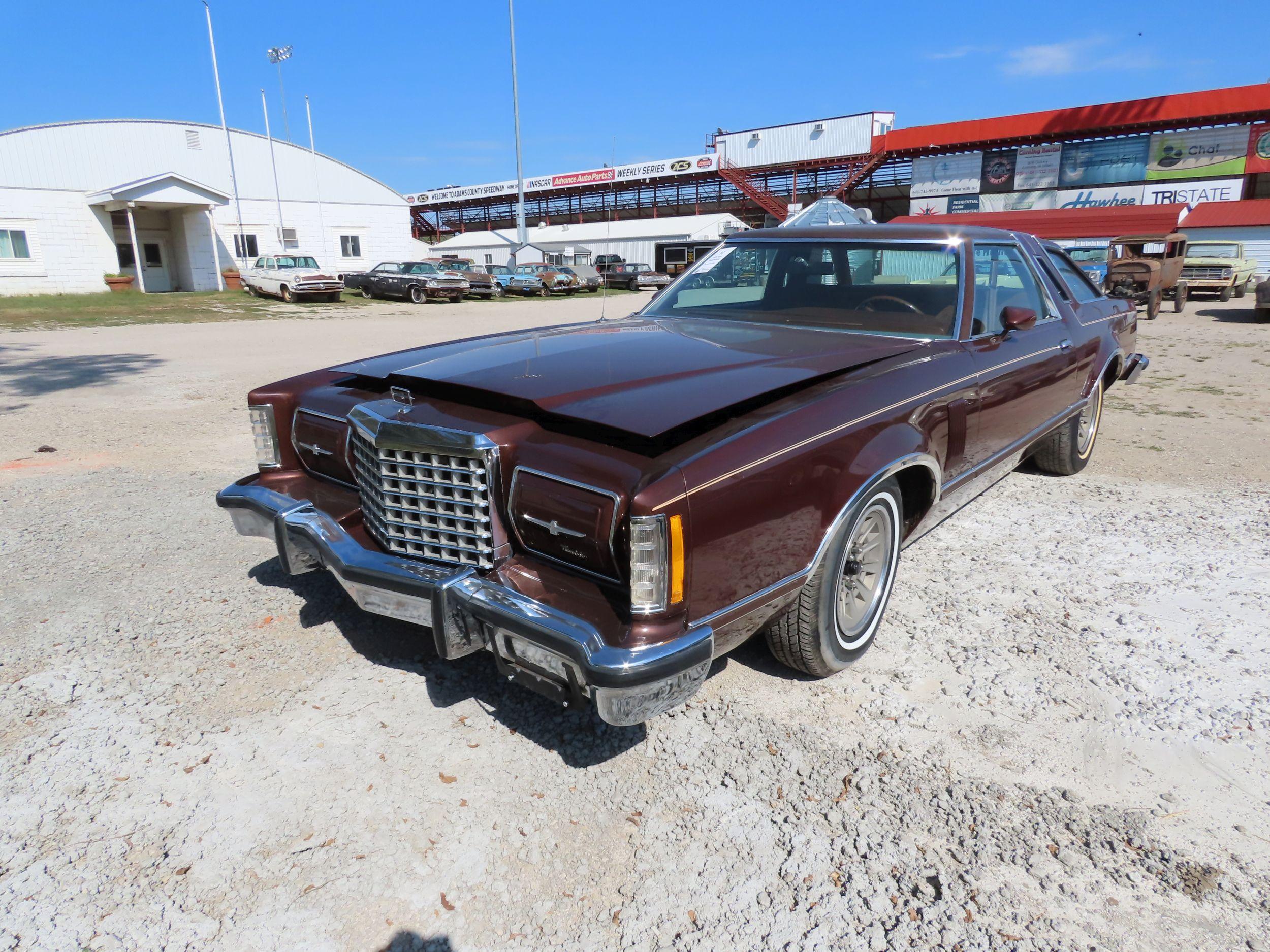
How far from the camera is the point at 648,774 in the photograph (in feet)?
8.22

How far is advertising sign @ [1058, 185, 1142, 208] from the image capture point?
37.2 m

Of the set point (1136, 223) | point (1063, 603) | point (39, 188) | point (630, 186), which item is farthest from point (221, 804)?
point (630, 186)

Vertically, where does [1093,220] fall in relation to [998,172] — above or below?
below

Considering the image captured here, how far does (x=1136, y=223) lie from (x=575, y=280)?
2473 centimetres

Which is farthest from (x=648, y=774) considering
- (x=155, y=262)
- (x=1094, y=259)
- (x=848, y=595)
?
(x=155, y=262)

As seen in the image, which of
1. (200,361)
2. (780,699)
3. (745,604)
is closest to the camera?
(745,604)

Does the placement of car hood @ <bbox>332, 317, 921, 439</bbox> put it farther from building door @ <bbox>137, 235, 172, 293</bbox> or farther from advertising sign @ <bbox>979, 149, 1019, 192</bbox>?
advertising sign @ <bbox>979, 149, 1019, 192</bbox>

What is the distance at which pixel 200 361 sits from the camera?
38.8 ft

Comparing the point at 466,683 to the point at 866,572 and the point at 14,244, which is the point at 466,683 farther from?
the point at 14,244

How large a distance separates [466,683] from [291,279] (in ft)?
87.7

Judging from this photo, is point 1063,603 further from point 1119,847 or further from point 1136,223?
point 1136,223

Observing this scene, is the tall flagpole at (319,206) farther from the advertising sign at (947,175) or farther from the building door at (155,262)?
the advertising sign at (947,175)

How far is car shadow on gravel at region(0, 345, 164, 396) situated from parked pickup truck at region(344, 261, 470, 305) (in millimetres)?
15707

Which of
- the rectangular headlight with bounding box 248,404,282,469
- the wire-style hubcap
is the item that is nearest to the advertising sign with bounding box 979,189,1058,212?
the wire-style hubcap
